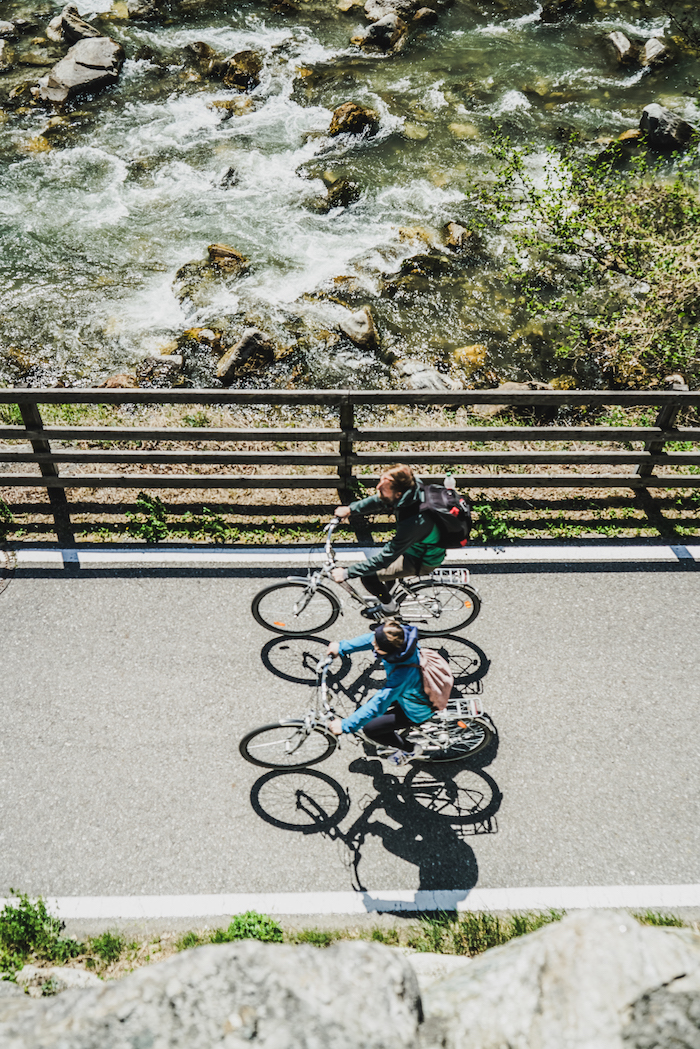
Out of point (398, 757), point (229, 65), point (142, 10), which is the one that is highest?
point (142, 10)

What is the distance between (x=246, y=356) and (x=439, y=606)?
277 inches

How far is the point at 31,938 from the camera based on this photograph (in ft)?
18.3

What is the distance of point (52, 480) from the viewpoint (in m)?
8.72

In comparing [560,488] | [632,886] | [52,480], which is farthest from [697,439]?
[52,480]

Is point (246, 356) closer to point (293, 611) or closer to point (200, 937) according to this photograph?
point (293, 611)

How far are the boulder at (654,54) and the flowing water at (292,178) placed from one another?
0.36 meters

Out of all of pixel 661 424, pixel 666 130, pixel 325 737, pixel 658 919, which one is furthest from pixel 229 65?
pixel 658 919

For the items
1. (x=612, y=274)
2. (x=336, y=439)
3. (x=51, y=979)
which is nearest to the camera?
(x=51, y=979)

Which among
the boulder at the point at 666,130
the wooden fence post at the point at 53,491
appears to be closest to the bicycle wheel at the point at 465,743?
the wooden fence post at the point at 53,491

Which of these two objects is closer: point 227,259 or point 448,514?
point 448,514

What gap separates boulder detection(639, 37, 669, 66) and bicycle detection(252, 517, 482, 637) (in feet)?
67.8

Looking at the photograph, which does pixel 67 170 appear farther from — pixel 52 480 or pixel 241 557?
pixel 241 557

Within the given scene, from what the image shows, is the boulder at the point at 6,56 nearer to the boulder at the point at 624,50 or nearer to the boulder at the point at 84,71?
the boulder at the point at 84,71

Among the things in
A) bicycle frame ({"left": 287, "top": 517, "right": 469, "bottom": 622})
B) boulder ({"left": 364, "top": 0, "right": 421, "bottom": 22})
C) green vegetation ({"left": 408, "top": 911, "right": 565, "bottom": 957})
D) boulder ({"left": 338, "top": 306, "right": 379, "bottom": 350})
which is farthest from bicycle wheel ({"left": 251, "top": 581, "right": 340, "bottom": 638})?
boulder ({"left": 364, "top": 0, "right": 421, "bottom": 22})
